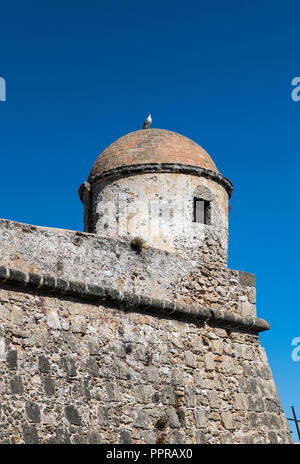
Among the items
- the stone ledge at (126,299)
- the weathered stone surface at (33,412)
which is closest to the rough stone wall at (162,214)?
the stone ledge at (126,299)

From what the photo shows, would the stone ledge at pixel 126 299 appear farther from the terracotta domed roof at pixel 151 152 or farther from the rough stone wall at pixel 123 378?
the terracotta domed roof at pixel 151 152

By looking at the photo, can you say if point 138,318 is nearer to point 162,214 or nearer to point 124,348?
point 124,348

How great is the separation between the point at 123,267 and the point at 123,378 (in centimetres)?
160

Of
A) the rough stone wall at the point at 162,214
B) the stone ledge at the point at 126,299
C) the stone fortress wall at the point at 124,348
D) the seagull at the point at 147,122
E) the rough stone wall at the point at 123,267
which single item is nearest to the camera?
the stone fortress wall at the point at 124,348

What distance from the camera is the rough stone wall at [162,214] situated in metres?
12.0

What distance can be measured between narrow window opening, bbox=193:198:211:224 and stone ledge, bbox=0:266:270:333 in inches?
61.4

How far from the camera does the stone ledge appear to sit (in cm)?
952

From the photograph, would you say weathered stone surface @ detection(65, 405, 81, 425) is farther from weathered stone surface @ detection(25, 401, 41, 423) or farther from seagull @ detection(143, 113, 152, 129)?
seagull @ detection(143, 113, 152, 129)

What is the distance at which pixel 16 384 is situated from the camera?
9047 millimetres

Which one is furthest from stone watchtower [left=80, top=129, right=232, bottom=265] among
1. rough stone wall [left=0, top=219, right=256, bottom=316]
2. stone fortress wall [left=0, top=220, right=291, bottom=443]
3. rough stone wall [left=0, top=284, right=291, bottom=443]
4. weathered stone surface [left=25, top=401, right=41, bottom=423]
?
weathered stone surface [left=25, top=401, right=41, bottom=423]

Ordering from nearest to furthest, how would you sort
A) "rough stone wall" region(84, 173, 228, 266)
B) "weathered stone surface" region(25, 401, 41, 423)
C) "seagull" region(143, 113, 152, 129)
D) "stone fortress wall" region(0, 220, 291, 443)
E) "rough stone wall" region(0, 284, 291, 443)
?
1. "weathered stone surface" region(25, 401, 41, 423)
2. "rough stone wall" region(0, 284, 291, 443)
3. "stone fortress wall" region(0, 220, 291, 443)
4. "rough stone wall" region(84, 173, 228, 266)
5. "seagull" region(143, 113, 152, 129)

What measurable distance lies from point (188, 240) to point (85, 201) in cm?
203

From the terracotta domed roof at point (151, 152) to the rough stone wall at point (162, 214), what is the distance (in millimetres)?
262

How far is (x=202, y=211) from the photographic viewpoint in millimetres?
12422
